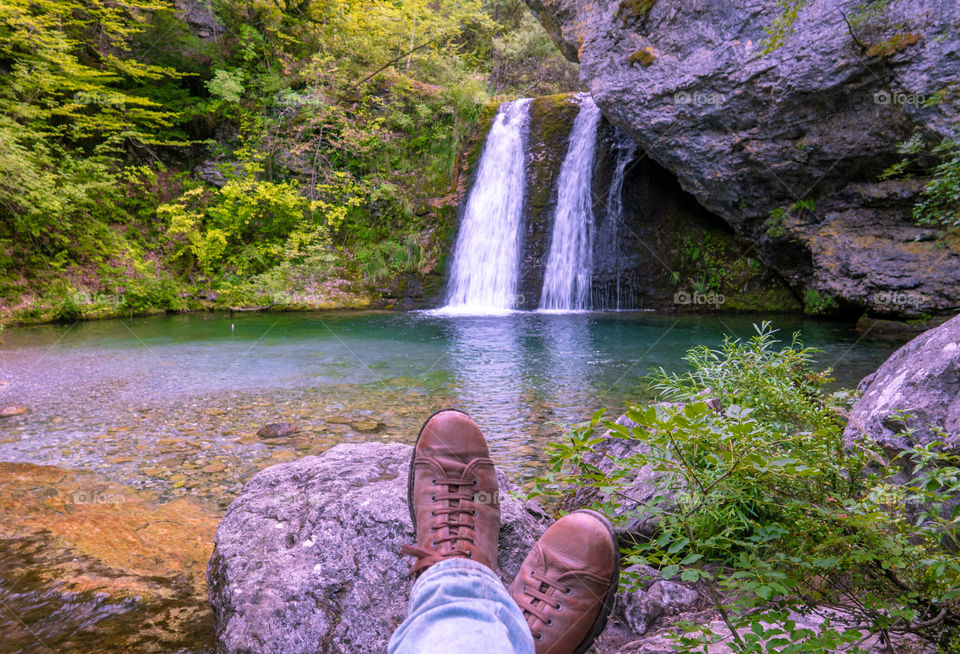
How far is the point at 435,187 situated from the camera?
45.5ft

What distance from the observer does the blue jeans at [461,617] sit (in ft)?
3.85

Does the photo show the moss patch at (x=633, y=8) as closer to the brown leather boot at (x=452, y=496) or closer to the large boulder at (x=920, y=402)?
the large boulder at (x=920, y=402)

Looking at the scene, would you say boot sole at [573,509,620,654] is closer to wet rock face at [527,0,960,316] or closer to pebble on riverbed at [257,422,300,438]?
pebble on riverbed at [257,422,300,438]

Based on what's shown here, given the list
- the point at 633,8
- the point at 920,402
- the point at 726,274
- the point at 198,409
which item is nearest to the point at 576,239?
the point at 726,274

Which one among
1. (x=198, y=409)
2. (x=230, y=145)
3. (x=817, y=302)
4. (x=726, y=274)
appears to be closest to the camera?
(x=198, y=409)

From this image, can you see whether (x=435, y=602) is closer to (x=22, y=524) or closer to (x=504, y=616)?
(x=504, y=616)

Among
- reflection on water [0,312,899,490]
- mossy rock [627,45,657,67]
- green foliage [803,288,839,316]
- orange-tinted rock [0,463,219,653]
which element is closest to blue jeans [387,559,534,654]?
orange-tinted rock [0,463,219,653]

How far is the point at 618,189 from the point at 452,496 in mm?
11467

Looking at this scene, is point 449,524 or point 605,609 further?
point 449,524

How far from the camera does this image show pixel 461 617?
1.25 metres

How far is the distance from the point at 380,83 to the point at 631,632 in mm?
15422

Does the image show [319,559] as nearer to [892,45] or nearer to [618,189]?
[892,45]

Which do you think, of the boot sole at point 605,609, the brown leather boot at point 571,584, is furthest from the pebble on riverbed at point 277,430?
the boot sole at point 605,609

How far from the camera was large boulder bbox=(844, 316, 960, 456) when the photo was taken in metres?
1.58
